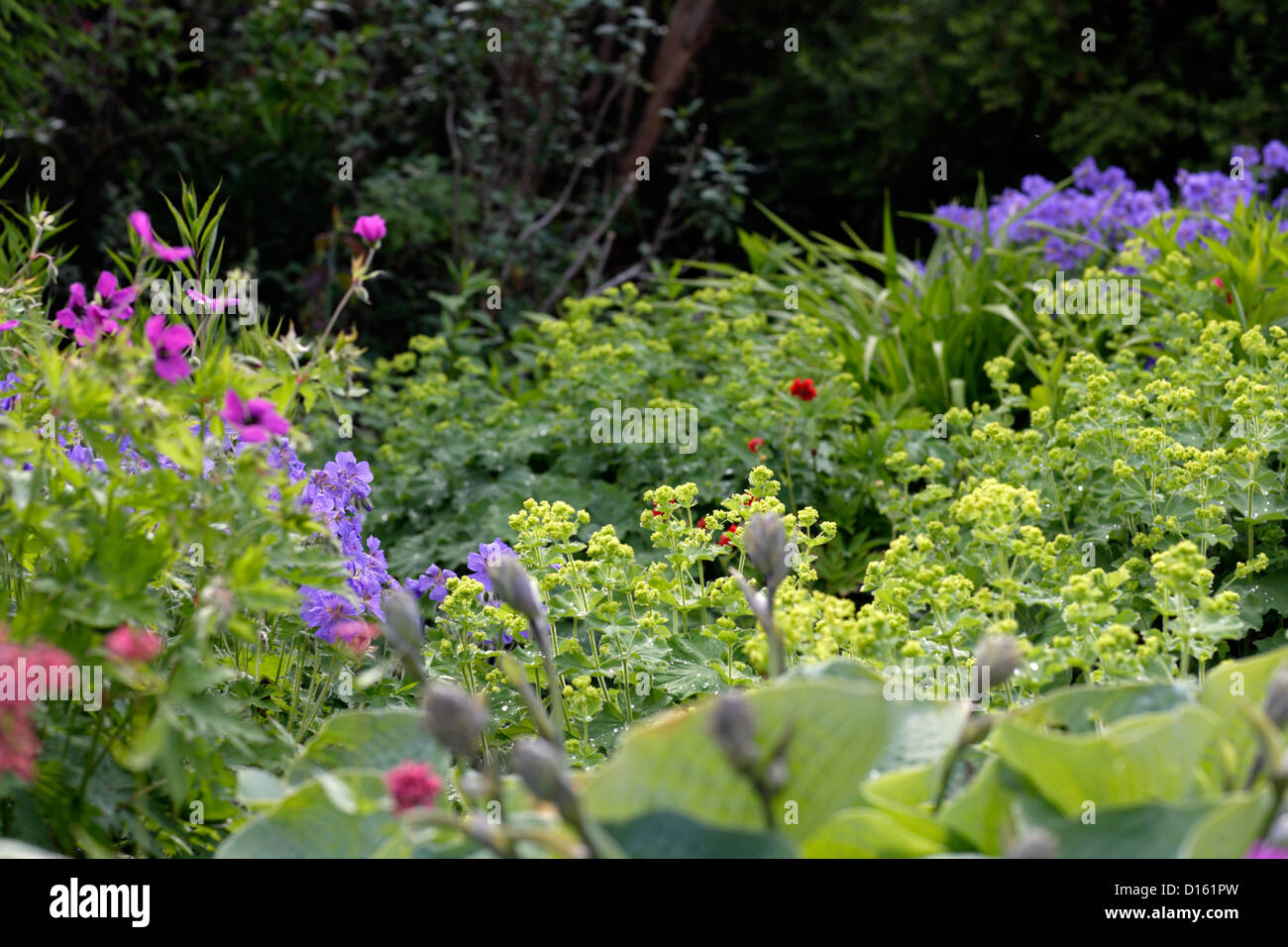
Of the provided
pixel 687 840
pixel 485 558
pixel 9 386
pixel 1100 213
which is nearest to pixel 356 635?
pixel 485 558

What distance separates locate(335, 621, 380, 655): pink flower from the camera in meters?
1.67

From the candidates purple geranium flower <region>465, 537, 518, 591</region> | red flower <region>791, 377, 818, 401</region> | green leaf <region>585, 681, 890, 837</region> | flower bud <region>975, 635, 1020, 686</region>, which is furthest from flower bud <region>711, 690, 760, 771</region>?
red flower <region>791, 377, 818, 401</region>

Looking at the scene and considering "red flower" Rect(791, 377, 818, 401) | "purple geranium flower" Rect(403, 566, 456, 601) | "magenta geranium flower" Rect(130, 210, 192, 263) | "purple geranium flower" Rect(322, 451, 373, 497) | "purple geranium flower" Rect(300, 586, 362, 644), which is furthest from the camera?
"red flower" Rect(791, 377, 818, 401)

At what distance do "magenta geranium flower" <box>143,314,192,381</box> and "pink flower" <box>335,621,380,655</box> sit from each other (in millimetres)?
509

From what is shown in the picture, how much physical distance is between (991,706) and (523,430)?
217 centimetres

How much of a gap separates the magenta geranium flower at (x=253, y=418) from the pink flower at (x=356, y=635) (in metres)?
0.49

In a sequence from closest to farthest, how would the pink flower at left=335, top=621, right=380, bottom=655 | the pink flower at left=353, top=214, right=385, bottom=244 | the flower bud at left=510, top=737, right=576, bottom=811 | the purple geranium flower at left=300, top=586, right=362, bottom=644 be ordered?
the flower bud at left=510, top=737, right=576, bottom=811 < the pink flower at left=335, top=621, right=380, bottom=655 < the purple geranium flower at left=300, top=586, right=362, bottom=644 < the pink flower at left=353, top=214, right=385, bottom=244

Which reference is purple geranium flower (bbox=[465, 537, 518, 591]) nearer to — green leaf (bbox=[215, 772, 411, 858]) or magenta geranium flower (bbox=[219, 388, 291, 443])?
magenta geranium flower (bbox=[219, 388, 291, 443])

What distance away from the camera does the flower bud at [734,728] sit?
858 mm

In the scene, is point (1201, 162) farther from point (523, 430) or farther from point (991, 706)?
point (991, 706)

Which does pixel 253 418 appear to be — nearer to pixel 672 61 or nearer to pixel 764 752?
pixel 764 752

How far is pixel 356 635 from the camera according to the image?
1.71 meters

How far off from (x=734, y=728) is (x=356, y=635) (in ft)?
3.25

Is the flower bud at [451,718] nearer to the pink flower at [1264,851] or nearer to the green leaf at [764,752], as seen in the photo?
the green leaf at [764,752]
